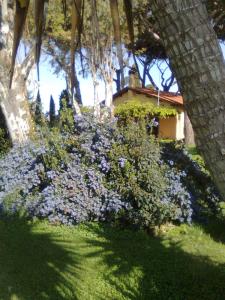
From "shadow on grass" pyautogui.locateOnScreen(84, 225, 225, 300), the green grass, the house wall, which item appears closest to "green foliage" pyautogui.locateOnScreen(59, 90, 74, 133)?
the green grass

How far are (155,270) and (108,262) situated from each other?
0.57m

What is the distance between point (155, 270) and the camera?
627 cm

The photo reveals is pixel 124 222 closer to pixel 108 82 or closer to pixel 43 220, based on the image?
pixel 43 220

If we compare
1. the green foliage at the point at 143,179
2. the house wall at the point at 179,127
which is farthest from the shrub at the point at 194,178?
the house wall at the point at 179,127

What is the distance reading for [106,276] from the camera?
598 centimetres

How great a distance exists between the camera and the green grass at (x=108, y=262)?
5664 millimetres

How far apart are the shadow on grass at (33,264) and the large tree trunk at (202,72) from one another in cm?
319

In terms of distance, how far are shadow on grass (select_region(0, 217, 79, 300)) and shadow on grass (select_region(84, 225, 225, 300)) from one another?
0.45 metres

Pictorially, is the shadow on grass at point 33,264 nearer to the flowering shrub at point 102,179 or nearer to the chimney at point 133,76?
the flowering shrub at point 102,179

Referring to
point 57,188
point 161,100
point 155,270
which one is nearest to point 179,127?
point 161,100

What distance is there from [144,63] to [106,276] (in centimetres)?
3324

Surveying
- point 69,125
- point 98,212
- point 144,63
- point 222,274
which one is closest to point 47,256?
point 98,212

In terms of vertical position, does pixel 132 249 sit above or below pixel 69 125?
below

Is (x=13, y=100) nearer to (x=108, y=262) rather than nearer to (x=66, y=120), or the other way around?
(x=66, y=120)
